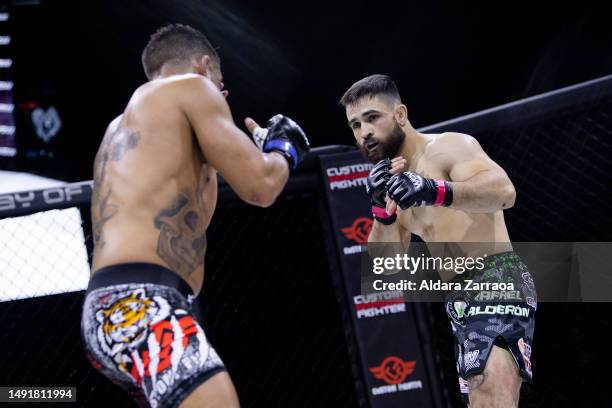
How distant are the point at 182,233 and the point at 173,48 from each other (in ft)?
1.66

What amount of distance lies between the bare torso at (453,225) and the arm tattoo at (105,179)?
1.03 metres

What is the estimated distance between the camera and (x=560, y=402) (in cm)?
308

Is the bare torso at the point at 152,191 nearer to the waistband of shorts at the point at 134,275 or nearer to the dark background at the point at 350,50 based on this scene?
the waistband of shorts at the point at 134,275

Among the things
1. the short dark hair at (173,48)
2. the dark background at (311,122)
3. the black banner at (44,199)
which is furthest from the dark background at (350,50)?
the short dark hair at (173,48)

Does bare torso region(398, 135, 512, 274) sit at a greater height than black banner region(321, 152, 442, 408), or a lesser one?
greater

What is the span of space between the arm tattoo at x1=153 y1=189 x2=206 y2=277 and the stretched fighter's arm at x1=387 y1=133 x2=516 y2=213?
2.24 feet

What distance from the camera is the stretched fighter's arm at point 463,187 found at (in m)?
2.00

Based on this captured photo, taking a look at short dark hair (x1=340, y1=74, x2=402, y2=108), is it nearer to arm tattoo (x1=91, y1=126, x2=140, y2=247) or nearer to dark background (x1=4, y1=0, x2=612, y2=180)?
arm tattoo (x1=91, y1=126, x2=140, y2=247)

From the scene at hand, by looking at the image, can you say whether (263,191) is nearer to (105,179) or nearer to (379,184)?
(105,179)

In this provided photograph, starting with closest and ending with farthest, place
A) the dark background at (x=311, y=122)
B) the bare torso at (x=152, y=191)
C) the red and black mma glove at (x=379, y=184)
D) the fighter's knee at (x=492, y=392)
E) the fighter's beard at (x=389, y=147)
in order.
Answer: the bare torso at (x=152, y=191), the fighter's knee at (x=492, y=392), the red and black mma glove at (x=379, y=184), the fighter's beard at (x=389, y=147), the dark background at (x=311, y=122)

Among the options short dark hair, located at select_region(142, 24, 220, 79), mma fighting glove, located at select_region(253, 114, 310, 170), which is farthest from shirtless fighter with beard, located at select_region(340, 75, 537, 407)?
short dark hair, located at select_region(142, 24, 220, 79)

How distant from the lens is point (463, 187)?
203 centimetres

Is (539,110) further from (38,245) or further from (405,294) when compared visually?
(38,245)

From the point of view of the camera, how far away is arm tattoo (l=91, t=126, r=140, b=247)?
57.9 inches
